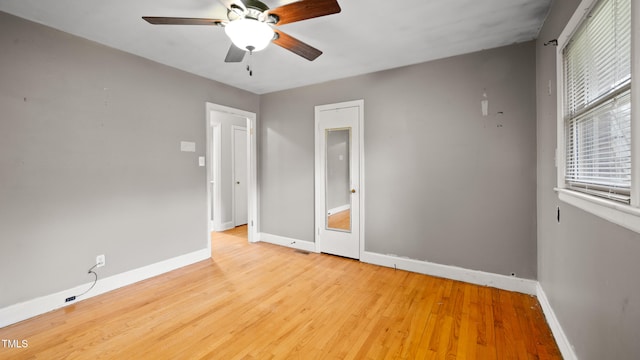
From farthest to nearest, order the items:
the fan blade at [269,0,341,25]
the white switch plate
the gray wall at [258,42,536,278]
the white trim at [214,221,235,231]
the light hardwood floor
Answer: the white trim at [214,221,235,231], the white switch plate, the gray wall at [258,42,536,278], the light hardwood floor, the fan blade at [269,0,341,25]

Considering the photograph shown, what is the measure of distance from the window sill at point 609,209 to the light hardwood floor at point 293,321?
1098 mm

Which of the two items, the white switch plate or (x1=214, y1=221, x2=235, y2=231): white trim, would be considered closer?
the white switch plate

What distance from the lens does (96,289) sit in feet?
8.83

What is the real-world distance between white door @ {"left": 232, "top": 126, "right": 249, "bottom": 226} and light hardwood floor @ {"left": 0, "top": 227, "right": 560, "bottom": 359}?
258 centimetres

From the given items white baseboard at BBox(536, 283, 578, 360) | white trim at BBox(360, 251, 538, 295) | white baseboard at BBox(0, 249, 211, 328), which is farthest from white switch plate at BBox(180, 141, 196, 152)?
white baseboard at BBox(536, 283, 578, 360)

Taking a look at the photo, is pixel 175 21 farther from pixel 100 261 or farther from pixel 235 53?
pixel 100 261

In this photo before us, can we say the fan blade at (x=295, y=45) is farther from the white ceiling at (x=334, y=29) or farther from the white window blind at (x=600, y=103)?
the white window blind at (x=600, y=103)

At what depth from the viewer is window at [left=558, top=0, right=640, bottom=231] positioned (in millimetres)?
1143

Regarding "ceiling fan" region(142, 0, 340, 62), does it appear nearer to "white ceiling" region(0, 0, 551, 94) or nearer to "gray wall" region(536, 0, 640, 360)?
"white ceiling" region(0, 0, 551, 94)

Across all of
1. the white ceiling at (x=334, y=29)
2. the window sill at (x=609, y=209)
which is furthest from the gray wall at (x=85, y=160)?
the window sill at (x=609, y=209)

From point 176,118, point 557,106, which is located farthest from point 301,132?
point 557,106

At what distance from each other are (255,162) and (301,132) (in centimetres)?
99

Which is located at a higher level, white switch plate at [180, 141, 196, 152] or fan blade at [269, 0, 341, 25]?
fan blade at [269, 0, 341, 25]

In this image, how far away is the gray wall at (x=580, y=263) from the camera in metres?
1.11
